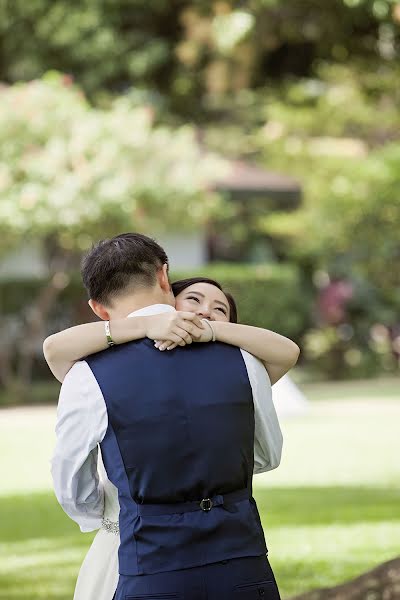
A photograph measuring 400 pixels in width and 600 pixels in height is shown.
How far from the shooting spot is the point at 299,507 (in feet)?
34.1

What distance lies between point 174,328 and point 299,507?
7.33 meters

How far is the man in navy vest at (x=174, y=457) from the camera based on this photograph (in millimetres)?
3240

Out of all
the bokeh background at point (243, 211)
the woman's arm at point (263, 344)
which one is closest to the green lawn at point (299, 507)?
the bokeh background at point (243, 211)

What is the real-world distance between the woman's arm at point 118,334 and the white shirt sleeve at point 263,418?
0.19 m

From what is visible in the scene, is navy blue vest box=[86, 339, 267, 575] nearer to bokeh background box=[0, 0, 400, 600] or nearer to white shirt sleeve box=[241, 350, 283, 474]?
white shirt sleeve box=[241, 350, 283, 474]

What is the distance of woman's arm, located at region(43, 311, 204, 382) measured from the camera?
3.29 meters

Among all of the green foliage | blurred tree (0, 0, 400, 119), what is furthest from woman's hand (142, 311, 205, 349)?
the green foliage

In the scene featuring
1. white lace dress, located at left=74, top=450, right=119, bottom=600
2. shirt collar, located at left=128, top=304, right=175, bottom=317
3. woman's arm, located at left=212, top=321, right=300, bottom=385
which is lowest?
white lace dress, located at left=74, top=450, right=119, bottom=600

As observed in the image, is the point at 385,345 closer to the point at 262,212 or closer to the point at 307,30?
the point at 262,212

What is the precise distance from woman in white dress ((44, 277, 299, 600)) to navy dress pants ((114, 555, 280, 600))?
33cm

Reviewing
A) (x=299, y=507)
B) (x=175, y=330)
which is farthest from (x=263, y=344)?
(x=299, y=507)

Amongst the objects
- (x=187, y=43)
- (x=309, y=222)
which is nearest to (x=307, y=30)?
(x=187, y=43)

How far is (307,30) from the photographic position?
810cm

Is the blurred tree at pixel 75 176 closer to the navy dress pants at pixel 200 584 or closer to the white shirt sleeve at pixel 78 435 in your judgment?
the white shirt sleeve at pixel 78 435
